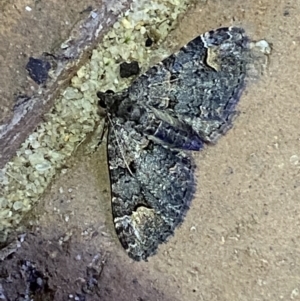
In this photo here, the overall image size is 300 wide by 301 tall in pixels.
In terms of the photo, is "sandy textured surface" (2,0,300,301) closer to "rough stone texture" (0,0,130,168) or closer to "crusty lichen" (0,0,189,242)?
"crusty lichen" (0,0,189,242)

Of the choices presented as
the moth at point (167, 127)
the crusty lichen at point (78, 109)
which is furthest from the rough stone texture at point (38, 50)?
the moth at point (167, 127)

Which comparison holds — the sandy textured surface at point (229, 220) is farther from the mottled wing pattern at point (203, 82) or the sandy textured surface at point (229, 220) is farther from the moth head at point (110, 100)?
the moth head at point (110, 100)

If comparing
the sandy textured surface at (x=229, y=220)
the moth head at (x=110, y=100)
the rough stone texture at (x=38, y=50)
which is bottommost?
the sandy textured surface at (x=229, y=220)

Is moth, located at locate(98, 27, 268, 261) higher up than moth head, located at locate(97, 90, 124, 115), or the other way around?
moth head, located at locate(97, 90, 124, 115)

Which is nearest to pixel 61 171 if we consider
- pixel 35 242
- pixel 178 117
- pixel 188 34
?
pixel 35 242

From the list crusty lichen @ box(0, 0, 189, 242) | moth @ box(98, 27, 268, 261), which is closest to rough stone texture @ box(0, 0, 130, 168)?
crusty lichen @ box(0, 0, 189, 242)

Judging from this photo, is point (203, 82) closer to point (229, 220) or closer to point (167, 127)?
point (167, 127)

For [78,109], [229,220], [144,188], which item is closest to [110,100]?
[78,109]
